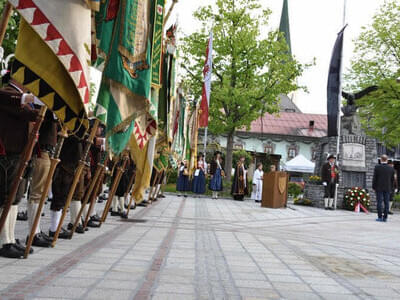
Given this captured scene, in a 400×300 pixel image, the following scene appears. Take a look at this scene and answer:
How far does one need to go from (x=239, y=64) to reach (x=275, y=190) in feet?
40.3

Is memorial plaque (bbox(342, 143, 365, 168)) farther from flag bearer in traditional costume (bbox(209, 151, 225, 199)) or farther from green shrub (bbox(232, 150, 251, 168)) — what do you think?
green shrub (bbox(232, 150, 251, 168))

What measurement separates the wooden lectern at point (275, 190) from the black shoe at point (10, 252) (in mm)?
13037

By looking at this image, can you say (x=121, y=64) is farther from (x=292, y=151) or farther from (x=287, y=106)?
(x=287, y=106)

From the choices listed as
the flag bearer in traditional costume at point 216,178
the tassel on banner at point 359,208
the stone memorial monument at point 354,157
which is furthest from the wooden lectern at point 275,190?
the flag bearer in traditional costume at point 216,178

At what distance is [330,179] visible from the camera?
18906mm

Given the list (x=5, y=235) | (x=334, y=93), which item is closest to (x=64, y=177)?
(x=5, y=235)

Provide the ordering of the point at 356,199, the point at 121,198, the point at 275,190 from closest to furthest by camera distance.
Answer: the point at 121,198
the point at 275,190
the point at 356,199

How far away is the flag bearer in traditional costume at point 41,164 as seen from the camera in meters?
4.99

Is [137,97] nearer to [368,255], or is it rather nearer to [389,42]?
[368,255]

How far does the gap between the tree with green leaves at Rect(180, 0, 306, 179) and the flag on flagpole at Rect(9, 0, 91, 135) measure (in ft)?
75.3

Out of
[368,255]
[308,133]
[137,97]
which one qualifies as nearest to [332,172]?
[368,255]

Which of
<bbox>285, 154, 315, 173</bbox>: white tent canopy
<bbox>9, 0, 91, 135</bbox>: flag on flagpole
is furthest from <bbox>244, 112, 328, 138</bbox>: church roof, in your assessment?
<bbox>9, 0, 91, 135</bbox>: flag on flagpole

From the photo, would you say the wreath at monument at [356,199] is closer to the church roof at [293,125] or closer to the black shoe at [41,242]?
the black shoe at [41,242]

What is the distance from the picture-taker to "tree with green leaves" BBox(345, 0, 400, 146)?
2577cm
